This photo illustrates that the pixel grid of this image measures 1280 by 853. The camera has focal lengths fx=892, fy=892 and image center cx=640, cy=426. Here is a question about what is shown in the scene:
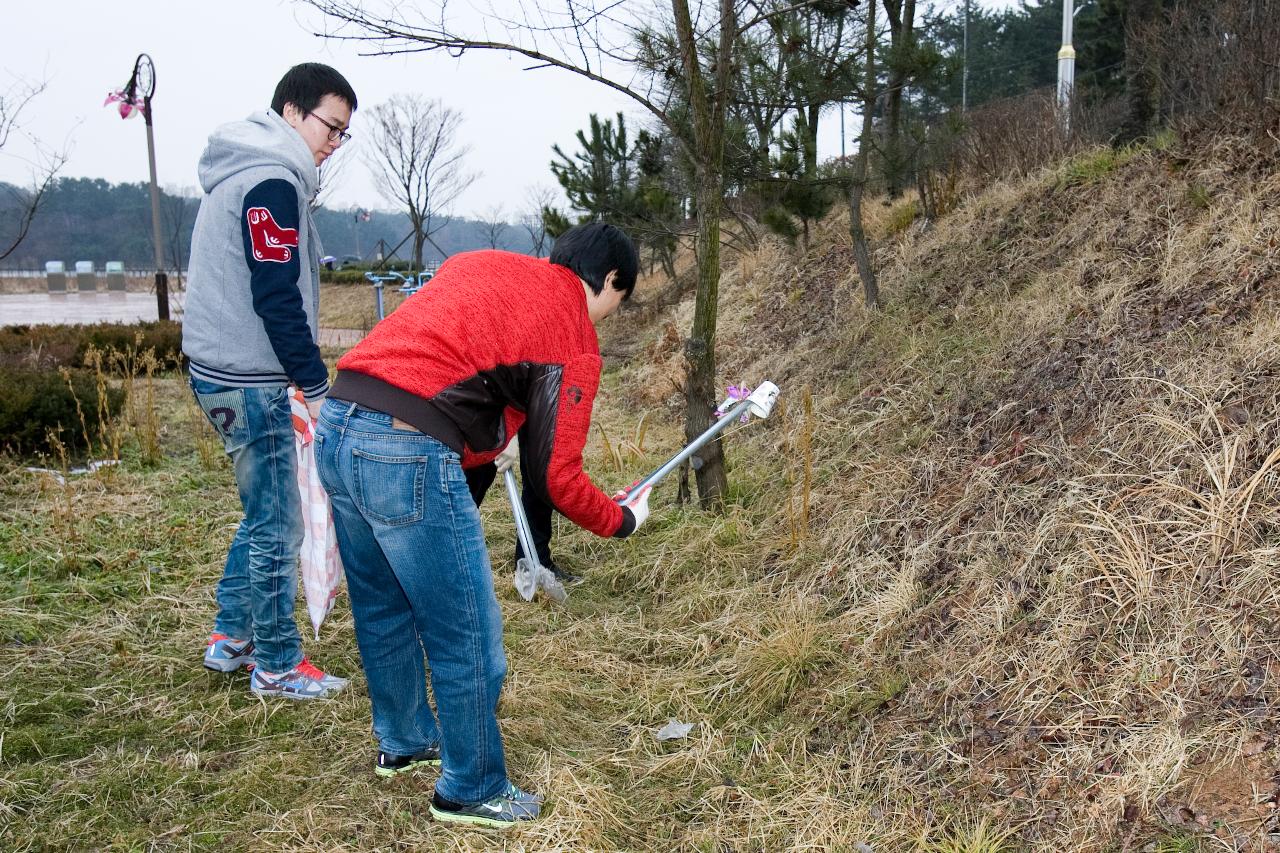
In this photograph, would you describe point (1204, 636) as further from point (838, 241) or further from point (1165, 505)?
point (838, 241)

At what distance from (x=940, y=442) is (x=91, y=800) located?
3194mm

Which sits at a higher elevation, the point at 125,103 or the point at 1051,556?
the point at 125,103

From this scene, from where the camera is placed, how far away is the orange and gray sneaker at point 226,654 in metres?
2.99

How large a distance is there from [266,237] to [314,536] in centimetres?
88

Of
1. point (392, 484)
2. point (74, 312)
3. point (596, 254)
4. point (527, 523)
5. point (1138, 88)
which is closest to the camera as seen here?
point (392, 484)

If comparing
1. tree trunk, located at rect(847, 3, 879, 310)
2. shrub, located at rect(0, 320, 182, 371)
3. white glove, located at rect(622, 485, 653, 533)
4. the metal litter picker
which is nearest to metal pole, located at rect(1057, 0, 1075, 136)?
tree trunk, located at rect(847, 3, 879, 310)

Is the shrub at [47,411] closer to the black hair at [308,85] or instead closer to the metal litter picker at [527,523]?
the metal litter picker at [527,523]

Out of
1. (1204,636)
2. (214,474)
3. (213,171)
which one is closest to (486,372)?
(213,171)

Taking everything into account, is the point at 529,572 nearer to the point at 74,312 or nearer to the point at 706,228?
the point at 706,228

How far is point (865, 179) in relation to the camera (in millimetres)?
5914

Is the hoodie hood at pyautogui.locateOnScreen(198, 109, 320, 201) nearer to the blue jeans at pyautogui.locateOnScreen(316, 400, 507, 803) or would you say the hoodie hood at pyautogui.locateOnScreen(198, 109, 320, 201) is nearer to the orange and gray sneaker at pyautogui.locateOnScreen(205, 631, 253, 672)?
the blue jeans at pyautogui.locateOnScreen(316, 400, 507, 803)

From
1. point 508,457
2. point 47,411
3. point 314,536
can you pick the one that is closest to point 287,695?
point 314,536

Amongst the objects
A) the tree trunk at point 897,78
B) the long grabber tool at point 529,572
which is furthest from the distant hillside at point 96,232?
the long grabber tool at point 529,572

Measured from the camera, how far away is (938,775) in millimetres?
2305
